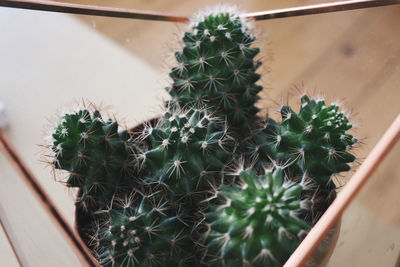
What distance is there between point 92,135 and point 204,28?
8.5 inches

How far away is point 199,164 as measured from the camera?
0.48 m

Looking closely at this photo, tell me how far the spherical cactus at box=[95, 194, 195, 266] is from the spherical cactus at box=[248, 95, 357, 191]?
15 centimetres

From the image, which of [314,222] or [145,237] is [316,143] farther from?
[145,237]

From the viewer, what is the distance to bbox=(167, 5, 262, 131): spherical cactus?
0.56 metres

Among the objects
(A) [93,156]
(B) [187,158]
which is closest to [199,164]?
(B) [187,158]

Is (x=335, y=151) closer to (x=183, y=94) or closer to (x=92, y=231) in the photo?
(x=183, y=94)

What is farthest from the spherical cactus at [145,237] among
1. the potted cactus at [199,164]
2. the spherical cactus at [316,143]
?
the spherical cactus at [316,143]

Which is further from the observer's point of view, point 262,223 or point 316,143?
point 316,143

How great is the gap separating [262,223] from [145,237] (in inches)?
5.9

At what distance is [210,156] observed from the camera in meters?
0.49

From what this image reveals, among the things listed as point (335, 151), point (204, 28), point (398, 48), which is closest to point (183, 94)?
point (204, 28)

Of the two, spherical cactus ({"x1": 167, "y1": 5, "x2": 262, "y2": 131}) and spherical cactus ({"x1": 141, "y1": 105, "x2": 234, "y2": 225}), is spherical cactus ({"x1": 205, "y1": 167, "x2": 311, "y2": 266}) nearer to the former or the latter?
spherical cactus ({"x1": 141, "y1": 105, "x2": 234, "y2": 225})

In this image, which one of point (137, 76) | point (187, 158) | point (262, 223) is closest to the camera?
point (262, 223)

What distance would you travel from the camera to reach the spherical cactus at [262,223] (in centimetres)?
37
